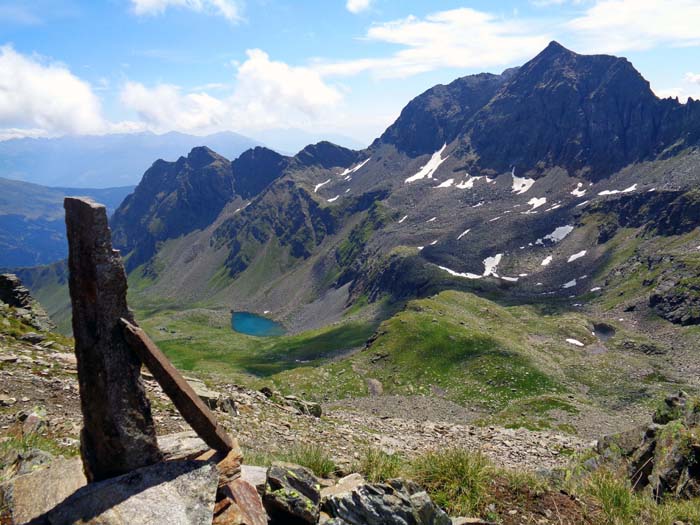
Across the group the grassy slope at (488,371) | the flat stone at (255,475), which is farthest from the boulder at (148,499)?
the grassy slope at (488,371)

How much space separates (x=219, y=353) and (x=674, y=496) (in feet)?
524

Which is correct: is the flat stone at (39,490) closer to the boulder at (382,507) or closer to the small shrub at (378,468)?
the boulder at (382,507)

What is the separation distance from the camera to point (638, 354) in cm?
9769

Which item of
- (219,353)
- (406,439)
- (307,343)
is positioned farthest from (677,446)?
(219,353)

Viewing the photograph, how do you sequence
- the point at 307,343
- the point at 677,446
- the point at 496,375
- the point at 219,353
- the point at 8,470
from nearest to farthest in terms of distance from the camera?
the point at 8,470 < the point at 677,446 < the point at 496,375 < the point at 307,343 < the point at 219,353

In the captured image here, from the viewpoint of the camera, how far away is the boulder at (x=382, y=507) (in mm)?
9305

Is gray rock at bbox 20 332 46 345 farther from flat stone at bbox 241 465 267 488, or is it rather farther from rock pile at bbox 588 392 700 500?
rock pile at bbox 588 392 700 500

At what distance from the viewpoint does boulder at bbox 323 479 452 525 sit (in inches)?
366

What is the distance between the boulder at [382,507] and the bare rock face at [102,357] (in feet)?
13.9

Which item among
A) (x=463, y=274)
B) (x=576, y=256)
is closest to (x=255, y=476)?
(x=463, y=274)

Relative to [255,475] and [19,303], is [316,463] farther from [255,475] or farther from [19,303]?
[19,303]

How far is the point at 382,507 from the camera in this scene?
938 centimetres

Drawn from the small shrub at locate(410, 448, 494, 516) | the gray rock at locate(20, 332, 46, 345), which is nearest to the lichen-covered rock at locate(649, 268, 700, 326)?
the small shrub at locate(410, 448, 494, 516)

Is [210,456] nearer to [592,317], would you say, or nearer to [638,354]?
[638,354]
